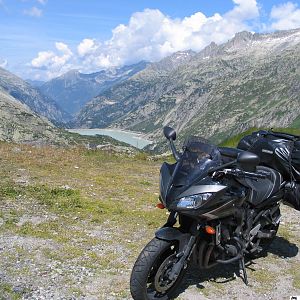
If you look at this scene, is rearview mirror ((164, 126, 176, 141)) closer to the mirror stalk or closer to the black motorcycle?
the mirror stalk

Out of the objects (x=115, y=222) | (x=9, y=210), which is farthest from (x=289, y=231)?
(x=9, y=210)

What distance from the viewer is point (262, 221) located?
26.4ft

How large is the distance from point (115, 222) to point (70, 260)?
2.68 m

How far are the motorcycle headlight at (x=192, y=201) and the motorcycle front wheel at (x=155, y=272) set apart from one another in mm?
680

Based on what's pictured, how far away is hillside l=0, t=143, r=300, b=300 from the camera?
6930mm

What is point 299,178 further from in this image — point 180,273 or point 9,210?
point 9,210

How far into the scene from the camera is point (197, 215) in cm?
591

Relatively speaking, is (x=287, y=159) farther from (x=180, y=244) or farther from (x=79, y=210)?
(x=79, y=210)

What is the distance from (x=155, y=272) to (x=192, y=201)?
1.32 meters

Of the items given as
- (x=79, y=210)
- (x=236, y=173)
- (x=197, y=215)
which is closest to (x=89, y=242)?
(x=79, y=210)

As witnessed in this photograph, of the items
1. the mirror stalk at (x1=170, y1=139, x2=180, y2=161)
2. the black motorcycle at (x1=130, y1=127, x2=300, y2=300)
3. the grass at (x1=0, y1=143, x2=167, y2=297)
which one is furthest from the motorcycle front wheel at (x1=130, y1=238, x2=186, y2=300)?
the mirror stalk at (x1=170, y1=139, x2=180, y2=161)

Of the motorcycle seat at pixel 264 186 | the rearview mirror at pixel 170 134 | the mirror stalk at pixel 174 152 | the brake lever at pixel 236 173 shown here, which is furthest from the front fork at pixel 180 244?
the rearview mirror at pixel 170 134

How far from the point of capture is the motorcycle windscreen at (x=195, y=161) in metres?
6.10

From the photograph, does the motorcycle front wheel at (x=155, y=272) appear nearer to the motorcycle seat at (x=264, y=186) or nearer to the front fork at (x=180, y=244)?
the front fork at (x=180, y=244)
